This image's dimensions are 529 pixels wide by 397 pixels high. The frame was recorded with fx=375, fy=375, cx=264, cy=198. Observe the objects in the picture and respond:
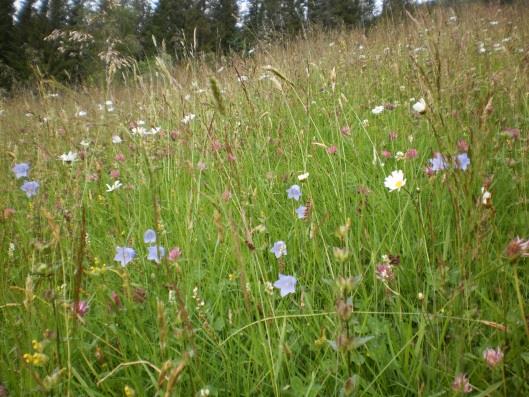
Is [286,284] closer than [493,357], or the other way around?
[493,357]

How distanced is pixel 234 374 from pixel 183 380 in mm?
129

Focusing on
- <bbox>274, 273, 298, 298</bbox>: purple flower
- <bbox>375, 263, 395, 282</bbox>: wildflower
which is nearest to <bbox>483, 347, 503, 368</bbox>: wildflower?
<bbox>375, 263, 395, 282</bbox>: wildflower

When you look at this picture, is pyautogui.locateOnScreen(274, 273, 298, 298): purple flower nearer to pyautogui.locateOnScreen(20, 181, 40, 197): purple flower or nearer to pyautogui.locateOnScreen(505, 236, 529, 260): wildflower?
pyautogui.locateOnScreen(505, 236, 529, 260): wildflower

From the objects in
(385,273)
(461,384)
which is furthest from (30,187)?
(461,384)

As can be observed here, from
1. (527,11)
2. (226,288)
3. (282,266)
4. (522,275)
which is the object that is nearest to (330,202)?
(282,266)

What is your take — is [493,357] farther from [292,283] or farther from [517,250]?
[292,283]

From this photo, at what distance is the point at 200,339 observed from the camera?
1.04 meters

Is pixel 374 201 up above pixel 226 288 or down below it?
above

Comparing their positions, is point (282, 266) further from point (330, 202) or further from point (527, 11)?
point (527, 11)

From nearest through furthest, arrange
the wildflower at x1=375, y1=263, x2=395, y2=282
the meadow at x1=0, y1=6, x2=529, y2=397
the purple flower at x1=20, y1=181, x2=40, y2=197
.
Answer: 1. the meadow at x1=0, y1=6, x2=529, y2=397
2. the wildflower at x1=375, y1=263, x2=395, y2=282
3. the purple flower at x1=20, y1=181, x2=40, y2=197

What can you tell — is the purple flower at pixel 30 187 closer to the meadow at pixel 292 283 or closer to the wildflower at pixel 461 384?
the meadow at pixel 292 283

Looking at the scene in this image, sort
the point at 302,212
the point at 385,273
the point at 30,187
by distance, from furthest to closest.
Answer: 1. the point at 30,187
2. the point at 302,212
3. the point at 385,273

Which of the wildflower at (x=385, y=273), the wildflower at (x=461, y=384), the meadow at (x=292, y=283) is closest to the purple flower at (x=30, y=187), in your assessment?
the meadow at (x=292, y=283)

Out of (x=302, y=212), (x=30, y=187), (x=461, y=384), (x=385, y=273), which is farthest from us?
(x=30, y=187)
